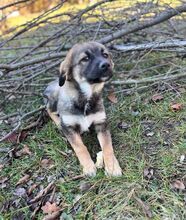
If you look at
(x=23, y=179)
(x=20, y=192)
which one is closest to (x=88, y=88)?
(x=23, y=179)

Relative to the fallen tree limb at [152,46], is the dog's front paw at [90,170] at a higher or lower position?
higher

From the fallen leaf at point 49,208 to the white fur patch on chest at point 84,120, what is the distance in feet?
2.91

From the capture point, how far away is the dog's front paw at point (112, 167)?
354cm

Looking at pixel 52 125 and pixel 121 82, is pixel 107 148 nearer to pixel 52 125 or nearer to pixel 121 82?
pixel 52 125

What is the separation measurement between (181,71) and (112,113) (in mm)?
1123

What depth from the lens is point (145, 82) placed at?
486 centimetres

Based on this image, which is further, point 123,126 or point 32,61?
point 32,61

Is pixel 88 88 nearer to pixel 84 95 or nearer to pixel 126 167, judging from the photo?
pixel 84 95

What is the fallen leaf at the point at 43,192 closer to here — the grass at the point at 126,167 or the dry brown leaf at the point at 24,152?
the grass at the point at 126,167

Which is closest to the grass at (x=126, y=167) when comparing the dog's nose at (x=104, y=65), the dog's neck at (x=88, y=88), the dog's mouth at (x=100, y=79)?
the dog's neck at (x=88, y=88)

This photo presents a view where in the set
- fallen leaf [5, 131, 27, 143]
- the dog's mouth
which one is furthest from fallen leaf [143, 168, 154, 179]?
fallen leaf [5, 131, 27, 143]

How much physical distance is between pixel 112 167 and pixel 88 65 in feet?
3.33

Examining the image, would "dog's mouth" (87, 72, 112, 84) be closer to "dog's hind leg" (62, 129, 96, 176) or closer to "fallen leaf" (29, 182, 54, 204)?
"dog's hind leg" (62, 129, 96, 176)

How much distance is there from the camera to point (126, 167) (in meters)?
3.66
